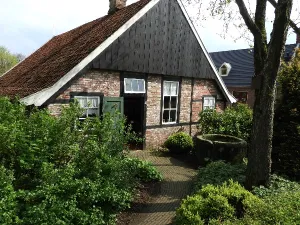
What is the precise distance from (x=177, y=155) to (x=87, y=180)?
7.07m

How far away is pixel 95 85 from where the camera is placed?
9.66 metres

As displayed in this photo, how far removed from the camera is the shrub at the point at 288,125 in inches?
282

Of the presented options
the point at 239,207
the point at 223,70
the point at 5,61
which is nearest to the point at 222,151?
the point at 239,207

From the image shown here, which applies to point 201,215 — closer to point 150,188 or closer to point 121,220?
point 121,220

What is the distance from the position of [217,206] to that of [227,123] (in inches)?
303

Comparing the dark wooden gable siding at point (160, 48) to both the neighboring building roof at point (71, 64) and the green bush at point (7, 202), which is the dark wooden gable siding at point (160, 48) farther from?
the green bush at point (7, 202)

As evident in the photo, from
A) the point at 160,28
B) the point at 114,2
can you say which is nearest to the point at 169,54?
the point at 160,28

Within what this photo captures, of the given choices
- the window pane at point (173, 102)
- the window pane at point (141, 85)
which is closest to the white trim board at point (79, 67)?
the window pane at point (141, 85)

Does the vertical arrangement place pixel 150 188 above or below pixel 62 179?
below

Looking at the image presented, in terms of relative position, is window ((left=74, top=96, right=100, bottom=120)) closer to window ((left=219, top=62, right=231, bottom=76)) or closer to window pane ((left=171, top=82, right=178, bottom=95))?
window pane ((left=171, top=82, right=178, bottom=95))

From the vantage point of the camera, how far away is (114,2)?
13.4 metres

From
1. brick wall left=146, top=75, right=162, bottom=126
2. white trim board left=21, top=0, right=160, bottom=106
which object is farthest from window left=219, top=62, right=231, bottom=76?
white trim board left=21, top=0, right=160, bottom=106

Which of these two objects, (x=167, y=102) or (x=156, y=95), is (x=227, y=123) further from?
(x=156, y=95)

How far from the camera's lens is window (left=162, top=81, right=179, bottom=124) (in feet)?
39.8
